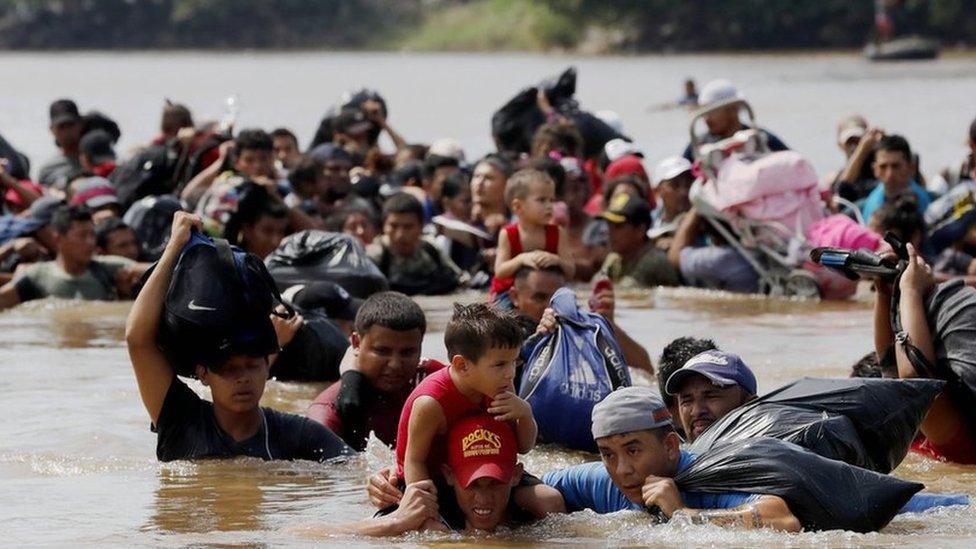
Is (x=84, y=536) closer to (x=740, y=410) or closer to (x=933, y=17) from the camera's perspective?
(x=740, y=410)

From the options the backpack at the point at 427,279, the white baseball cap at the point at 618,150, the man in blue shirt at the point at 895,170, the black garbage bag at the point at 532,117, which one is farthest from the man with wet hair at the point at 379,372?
the black garbage bag at the point at 532,117

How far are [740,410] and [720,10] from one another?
66.5 m

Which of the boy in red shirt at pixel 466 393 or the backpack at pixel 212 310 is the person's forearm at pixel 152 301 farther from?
the boy in red shirt at pixel 466 393

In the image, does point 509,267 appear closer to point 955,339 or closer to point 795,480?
point 955,339

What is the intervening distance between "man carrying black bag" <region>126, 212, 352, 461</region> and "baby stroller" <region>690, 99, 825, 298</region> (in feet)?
21.7

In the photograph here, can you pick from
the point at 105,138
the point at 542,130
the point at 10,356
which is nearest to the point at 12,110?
the point at 105,138

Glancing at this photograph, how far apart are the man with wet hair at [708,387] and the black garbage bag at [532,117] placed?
36.2ft

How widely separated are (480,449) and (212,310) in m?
1.26

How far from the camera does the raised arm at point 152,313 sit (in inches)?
293

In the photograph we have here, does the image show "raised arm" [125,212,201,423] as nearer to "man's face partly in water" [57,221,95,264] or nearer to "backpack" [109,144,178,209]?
"man's face partly in water" [57,221,95,264]

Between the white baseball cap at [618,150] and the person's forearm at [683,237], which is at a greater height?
the white baseball cap at [618,150]

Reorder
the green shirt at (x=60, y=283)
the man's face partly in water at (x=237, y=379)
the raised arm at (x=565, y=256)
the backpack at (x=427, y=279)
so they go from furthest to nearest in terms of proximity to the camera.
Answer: the backpack at (x=427, y=279) → the green shirt at (x=60, y=283) → the raised arm at (x=565, y=256) → the man's face partly in water at (x=237, y=379)

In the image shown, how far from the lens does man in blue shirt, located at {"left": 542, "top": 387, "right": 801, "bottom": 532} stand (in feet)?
21.3

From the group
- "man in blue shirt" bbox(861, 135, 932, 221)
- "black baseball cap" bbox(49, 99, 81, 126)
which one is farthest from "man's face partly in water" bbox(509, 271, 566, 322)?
"black baseball cap" bbox(49, 99, 81, 126)
